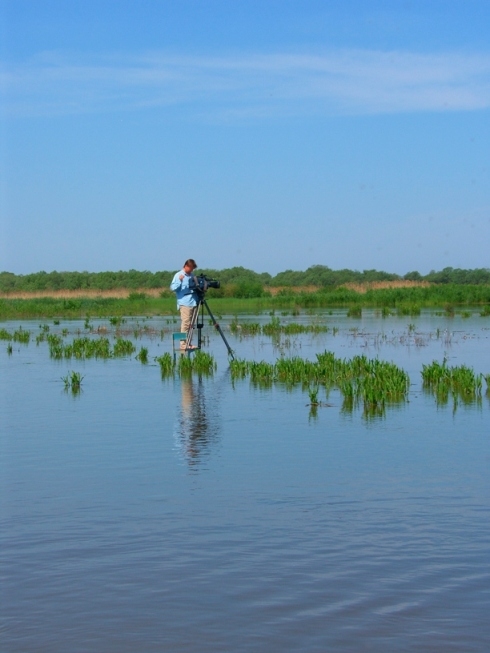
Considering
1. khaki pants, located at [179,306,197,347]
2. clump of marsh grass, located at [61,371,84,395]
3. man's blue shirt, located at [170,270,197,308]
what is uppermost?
man's blue shirt, located at [170,270,197,308]

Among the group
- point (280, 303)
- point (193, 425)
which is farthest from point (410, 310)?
point (193, 425)

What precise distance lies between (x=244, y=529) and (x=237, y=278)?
85.9 m

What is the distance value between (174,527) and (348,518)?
1208 millimetres

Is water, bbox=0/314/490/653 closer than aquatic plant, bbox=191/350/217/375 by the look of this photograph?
Yes

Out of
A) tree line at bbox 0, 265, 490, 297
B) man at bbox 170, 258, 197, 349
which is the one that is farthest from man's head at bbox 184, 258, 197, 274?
tree line at bbox 0, 265, 490, 297

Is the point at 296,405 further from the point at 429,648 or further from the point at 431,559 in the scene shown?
the point at 429,648

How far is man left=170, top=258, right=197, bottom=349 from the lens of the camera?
18.0 metres

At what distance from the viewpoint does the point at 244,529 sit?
656cm

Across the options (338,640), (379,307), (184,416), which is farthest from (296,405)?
(379,307)

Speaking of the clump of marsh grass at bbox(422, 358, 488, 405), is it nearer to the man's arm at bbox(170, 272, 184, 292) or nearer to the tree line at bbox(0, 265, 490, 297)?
the man's arm at bbox(170, 272, 184, 292)

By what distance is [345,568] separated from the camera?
575 centimetres

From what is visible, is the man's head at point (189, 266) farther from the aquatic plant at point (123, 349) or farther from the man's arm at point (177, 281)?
the aquatic plant at point (123, 349)

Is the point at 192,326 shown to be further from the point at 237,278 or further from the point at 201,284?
the point at 237,278

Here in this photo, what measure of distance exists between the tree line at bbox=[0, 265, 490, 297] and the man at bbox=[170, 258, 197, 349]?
2698 inches
